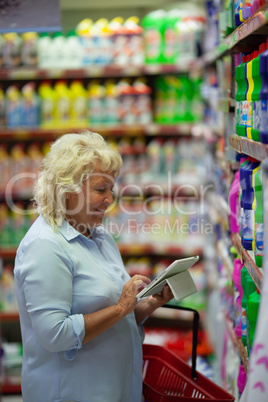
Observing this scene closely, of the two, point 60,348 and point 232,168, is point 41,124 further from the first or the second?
point 60,348

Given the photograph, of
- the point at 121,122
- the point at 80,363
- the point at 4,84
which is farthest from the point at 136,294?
the point at 4,84

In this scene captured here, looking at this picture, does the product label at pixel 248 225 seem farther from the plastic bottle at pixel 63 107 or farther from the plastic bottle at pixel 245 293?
the plastic bottle at pixel 63 107

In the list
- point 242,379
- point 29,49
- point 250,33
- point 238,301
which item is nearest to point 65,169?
point 250,33

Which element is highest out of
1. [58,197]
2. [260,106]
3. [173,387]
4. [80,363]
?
[260,106]

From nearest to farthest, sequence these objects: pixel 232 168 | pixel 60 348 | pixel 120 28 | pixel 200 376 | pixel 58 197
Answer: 1. pixel 60 348
2. pixel 58 197
3. pixel 200 376
4. pixel 232 168
5. pixel 120 28

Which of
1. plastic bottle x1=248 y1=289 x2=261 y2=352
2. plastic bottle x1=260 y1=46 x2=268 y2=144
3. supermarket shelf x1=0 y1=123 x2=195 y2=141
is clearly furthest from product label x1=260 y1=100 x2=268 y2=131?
supermarket shelf x1=0 y1=123 x2=195 y2=141

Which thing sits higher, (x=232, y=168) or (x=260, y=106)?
(x=260, y=106)

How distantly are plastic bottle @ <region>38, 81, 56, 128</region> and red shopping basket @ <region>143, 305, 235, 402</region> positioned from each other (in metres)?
2.61

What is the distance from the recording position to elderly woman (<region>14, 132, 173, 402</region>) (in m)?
1.85

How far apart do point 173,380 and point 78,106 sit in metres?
2.87

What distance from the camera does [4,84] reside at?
5102 millimetres

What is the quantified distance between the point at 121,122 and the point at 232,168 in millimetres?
2172

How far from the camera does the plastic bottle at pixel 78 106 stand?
4621 millimetres

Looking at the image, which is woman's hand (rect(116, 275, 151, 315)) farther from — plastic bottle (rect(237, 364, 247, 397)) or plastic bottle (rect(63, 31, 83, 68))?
plastic bottle (rect(63, 31, 83, 68))
